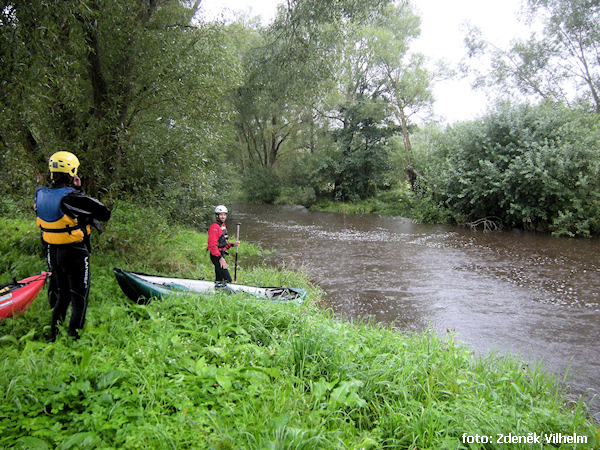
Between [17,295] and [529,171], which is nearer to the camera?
[17,295]

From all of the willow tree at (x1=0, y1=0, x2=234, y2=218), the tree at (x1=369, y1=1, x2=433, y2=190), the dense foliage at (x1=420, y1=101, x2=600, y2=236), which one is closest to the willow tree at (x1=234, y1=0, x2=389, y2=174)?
the willow tree at (x1=0, y1=0, x2=234, y2=218)

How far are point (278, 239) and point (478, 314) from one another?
8157 mm

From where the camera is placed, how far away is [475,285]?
809cm

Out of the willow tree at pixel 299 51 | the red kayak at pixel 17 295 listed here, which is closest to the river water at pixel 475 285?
the red kayak at pixel 17 295

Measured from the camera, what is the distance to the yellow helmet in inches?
129

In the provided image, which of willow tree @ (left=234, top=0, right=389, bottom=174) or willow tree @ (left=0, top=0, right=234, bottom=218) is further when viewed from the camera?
willow tree @ (left=234, top=0, right=389, bottom=174)

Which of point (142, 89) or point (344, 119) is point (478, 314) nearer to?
point (142, 89)

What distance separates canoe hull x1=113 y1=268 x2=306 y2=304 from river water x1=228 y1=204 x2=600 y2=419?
1242 millimetres

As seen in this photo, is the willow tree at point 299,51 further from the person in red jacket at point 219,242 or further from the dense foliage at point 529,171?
the dense foliage at point 529,171

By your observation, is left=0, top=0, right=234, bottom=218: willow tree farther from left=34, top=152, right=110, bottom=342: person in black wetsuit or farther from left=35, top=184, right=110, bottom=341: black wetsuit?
left=35, top=184, right=110, bottom=341: black wetsuit

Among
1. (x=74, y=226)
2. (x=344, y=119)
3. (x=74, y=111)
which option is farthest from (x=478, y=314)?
(x=344, y=119)

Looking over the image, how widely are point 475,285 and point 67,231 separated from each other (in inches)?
306

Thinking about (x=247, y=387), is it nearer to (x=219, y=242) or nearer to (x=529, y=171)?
(x=219, y=242)

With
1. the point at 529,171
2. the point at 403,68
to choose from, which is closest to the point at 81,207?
the point at 529,171
